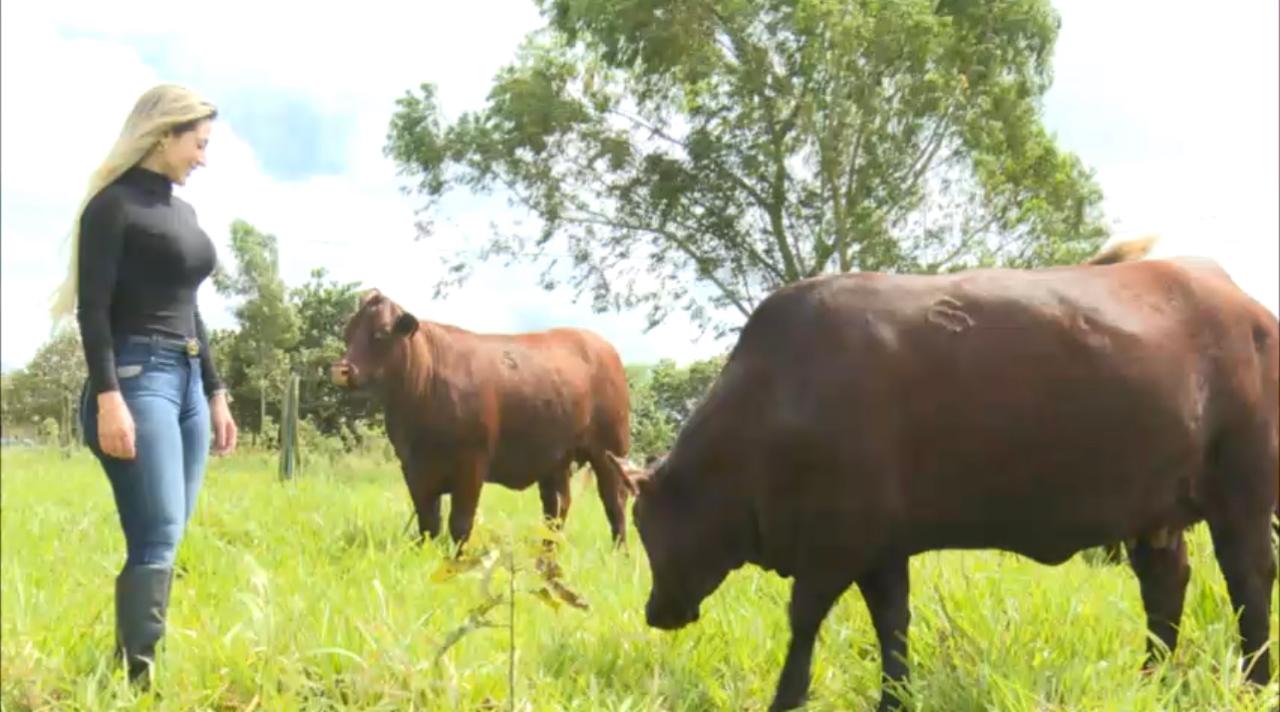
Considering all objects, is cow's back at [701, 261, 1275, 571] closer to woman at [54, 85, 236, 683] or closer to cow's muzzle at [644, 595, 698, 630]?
cow's muzzle at [644, 595, 698, 630]

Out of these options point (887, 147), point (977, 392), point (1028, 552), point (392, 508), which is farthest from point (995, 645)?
point (392, 508)

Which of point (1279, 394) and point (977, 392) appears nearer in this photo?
point (977, 392)

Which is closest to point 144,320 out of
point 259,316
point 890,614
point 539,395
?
point 259,316

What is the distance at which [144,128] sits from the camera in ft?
8.04

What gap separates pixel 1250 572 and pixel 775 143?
1.55 m

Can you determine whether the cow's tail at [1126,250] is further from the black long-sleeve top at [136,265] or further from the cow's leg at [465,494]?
the cow's leg at [465,494]

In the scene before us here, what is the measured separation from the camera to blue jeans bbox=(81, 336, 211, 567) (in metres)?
2.49

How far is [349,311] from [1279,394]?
114 inches

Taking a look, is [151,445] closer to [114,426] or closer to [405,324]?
[114,426]

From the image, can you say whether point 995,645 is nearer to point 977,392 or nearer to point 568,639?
point 977,392

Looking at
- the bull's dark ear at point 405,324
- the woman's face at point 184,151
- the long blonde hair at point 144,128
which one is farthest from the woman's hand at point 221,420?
the bull's dark ear at point 405,324

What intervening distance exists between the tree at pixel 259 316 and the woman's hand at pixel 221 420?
0.83ft

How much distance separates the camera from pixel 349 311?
3.98m

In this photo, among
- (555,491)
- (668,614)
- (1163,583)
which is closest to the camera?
(668,614)
